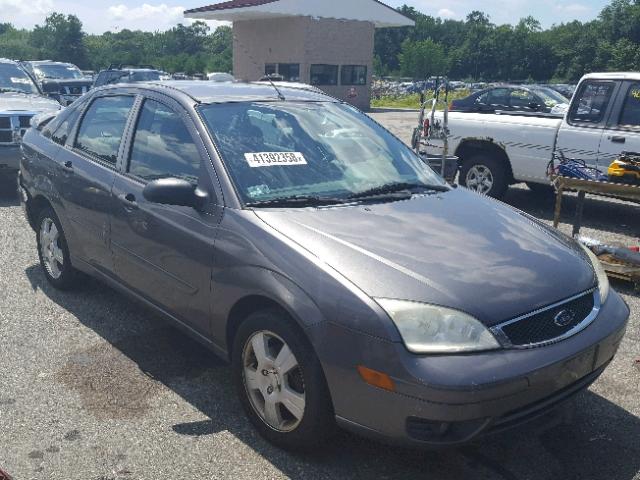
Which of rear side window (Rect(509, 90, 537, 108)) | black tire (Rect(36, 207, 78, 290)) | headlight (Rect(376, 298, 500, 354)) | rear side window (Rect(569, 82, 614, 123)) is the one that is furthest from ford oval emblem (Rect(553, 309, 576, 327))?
rear side window (Rect(509, 90, 537, 108))

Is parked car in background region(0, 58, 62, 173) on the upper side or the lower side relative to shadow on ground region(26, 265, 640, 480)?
upper

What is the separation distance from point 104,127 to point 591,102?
19.7 feet

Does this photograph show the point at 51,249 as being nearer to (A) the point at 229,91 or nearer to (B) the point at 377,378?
(A) the point at 229,91

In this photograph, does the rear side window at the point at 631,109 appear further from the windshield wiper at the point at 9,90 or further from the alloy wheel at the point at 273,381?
the windshield wiper at the point at 9,90

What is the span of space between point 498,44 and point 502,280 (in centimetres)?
10930

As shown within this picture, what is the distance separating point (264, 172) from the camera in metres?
3.50

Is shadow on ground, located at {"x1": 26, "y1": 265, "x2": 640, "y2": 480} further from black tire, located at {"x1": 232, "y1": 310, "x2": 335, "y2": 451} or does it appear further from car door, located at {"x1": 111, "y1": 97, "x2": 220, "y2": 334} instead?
car door, located at {"x1": 111, "y1": 97, "x2": 220, "y2": 334}

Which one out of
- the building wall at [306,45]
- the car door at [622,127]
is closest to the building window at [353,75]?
the building wall at [306,45]

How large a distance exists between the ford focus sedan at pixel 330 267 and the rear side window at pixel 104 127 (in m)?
0.02

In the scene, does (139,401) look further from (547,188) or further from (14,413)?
(547,188)

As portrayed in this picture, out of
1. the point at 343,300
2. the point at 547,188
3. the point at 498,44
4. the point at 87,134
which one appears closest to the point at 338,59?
the point at 547,188

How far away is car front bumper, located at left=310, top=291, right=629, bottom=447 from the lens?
100 inches

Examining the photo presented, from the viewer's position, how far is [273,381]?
10.2 feet

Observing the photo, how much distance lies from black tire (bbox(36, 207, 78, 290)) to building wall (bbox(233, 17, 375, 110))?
29.4m
